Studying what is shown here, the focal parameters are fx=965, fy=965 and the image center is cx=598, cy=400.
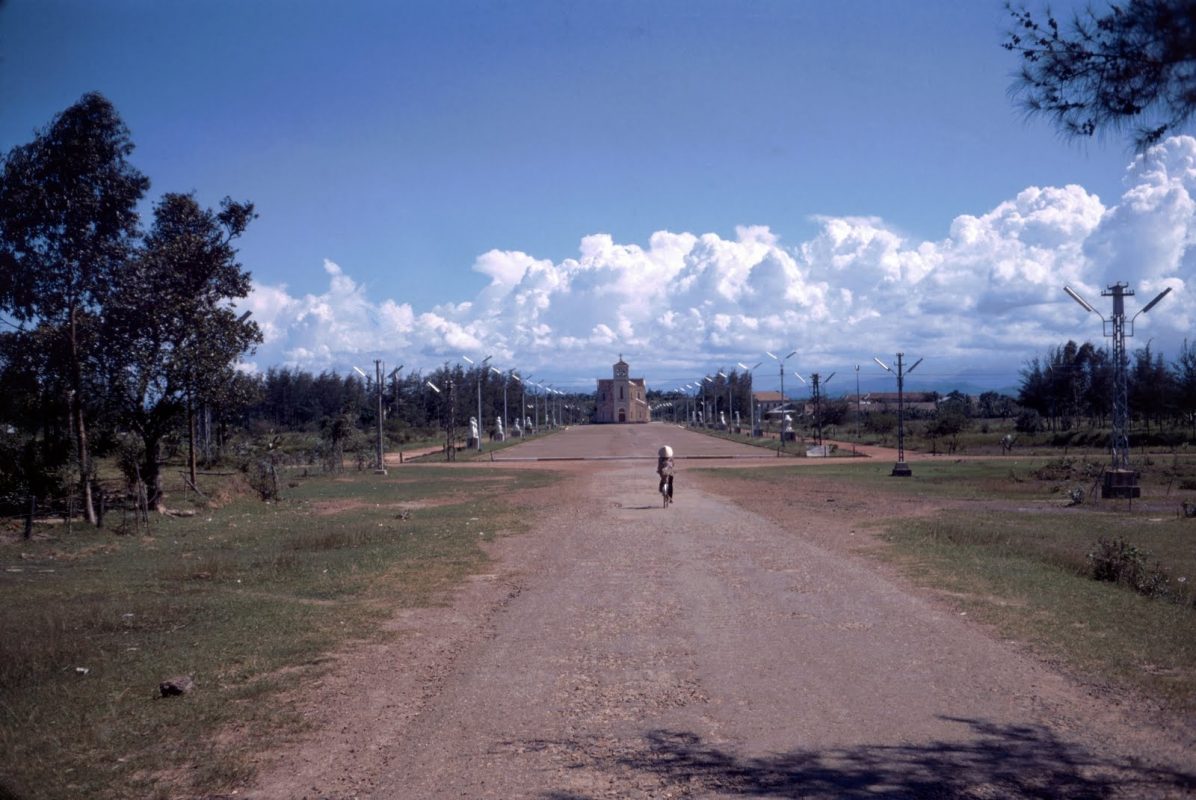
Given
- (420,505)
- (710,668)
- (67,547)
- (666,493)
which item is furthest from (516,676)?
(420,505)

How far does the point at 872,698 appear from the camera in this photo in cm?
658

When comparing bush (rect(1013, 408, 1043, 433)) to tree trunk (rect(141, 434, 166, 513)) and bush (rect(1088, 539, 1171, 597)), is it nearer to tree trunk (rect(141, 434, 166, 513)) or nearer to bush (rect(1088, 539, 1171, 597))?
bush (rect(1088, 539, 1171, 597))

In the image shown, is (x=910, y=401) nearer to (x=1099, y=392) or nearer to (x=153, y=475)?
(x=1099, y=392)

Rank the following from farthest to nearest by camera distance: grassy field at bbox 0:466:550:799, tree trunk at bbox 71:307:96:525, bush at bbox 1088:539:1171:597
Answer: tree trunk at bbox 71:307:96:525
bush at bbox 1088:539:1171:597
grassy field at bbox 0:466:550:799

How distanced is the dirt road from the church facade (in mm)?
133092

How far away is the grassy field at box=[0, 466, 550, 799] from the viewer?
5.66m

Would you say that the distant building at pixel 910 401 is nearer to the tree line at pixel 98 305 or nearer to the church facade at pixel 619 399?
the church facade at pixel 619 399

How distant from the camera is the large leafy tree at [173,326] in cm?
2089

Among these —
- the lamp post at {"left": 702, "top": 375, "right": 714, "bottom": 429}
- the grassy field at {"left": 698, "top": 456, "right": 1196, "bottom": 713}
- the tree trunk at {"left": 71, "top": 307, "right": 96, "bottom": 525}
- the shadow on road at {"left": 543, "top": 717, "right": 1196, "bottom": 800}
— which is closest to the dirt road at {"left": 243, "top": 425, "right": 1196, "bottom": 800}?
the shadow on road at {"left": 543, "top": 717, "right": 1196, "bottom": 800}

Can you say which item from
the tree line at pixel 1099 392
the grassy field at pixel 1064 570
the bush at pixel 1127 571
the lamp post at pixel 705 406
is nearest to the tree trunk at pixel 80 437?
the grassy field at pixel 1064 570

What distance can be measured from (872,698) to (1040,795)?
1770mm

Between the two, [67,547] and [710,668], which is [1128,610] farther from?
[67,547]

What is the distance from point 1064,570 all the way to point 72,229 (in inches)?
756

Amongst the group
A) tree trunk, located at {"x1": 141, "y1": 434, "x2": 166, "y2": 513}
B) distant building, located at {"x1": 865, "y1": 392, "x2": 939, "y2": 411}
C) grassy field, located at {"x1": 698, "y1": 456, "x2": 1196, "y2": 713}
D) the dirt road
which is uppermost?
distant building, located at {"x1": 865, "y1": 392, "x2": 939, "y2": 411}
